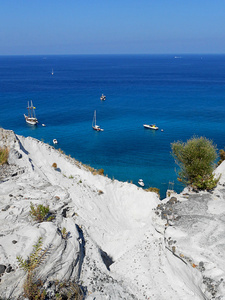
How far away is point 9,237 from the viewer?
13.0 m

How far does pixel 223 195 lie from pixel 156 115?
59870 millimetres

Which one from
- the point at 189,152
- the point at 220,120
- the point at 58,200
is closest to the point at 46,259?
the point at 58,200

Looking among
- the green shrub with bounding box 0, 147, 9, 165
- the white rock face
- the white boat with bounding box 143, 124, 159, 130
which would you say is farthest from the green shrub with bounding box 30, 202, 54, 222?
the white boat with bounding box 143, 124, 159, 130

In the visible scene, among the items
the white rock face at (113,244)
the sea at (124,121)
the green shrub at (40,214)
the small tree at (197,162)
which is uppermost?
the small tree at (197,162)

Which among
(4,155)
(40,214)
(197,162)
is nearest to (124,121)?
(4,155)

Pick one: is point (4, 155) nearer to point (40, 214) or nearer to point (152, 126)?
point (40, 214)

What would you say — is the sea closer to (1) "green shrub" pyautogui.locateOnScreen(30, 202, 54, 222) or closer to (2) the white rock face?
(2) the white rock face

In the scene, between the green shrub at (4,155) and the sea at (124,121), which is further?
the sea at (124,121)

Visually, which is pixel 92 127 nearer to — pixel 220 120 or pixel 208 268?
pixel 220 120

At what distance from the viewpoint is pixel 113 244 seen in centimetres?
1905

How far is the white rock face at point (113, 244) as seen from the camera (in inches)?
484

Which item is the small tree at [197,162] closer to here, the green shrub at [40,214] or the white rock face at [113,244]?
the white rock face at [113,244]

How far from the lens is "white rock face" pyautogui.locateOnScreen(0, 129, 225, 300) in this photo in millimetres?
12281

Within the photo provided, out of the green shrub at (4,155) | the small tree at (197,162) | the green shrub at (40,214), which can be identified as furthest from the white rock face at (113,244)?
the small tree at (197,162)
